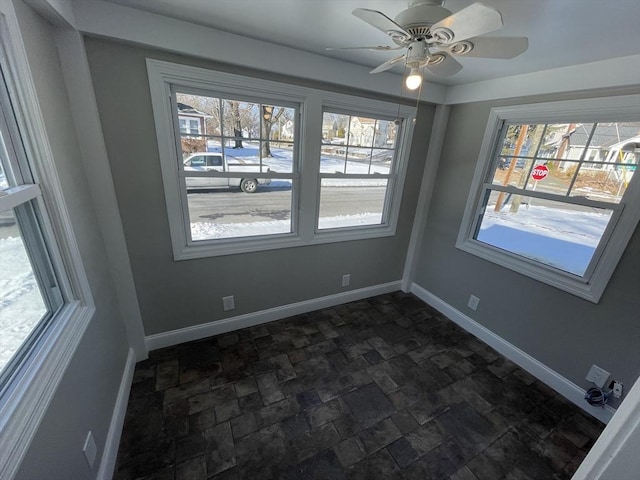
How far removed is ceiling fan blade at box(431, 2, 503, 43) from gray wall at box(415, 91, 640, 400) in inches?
57.9

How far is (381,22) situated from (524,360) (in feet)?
8.70

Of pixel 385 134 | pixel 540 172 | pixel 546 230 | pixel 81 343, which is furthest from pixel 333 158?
pixel 81 343

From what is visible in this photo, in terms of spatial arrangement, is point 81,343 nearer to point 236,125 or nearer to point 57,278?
point 57,278

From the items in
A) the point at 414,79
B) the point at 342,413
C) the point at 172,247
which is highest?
the point at 414,79

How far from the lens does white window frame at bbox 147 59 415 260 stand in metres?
1.69

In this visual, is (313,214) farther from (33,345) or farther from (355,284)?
(33,345)

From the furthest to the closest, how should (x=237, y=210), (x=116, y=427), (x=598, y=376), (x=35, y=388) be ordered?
1. (x=237, y=210)
2. (x=598, y=376)
3. (x=116, y=427)
4. (x=35, y=388)

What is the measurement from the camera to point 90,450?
1171mm

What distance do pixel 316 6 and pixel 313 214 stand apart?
1.46 metres

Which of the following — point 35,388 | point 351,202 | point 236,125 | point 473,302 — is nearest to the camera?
point 35,388

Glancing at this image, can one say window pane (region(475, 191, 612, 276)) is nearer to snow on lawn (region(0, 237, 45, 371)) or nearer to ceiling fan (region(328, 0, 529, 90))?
ceiling fan (region(328, 0, 529, 90))

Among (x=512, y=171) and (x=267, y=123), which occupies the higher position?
(x=267, y=123)

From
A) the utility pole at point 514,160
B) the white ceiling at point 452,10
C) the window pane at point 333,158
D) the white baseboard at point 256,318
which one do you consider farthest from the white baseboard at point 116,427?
the utility pole at point 514,160

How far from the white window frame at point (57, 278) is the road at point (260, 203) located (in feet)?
2.87
